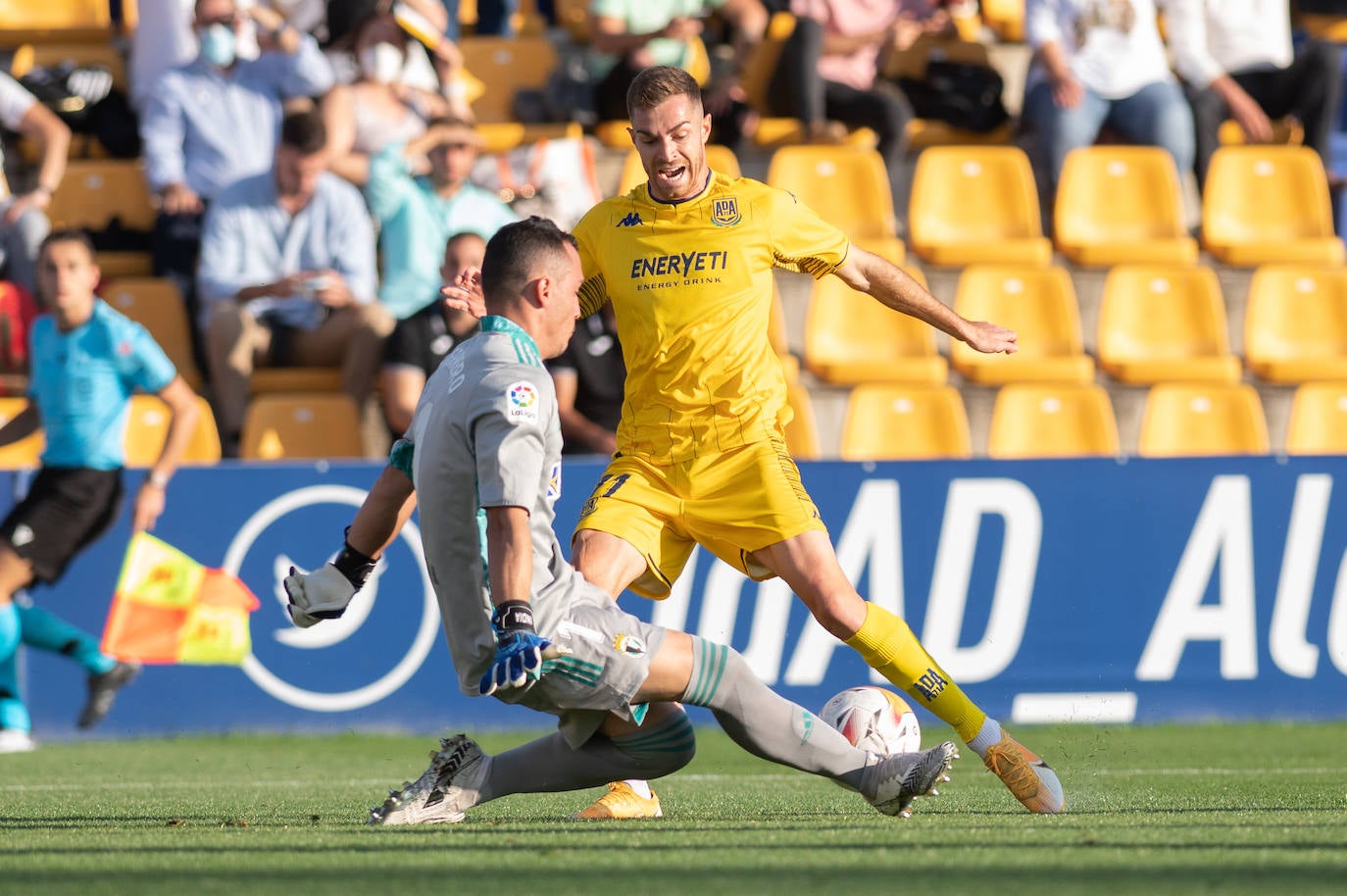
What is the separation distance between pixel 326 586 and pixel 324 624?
4219 millimetres

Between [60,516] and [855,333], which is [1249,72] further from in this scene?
[60,516]

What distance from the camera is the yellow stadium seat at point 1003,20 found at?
536 inches

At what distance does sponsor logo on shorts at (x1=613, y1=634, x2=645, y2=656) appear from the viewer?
464 cm

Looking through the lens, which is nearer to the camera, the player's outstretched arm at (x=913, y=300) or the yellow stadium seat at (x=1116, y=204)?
the player's outstretched arm at (x=913, y=300)

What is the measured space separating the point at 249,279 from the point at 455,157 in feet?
4.67

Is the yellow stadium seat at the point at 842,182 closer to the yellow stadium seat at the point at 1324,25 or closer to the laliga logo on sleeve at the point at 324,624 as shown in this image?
the laliga logo on sleeve at the point at 324,624

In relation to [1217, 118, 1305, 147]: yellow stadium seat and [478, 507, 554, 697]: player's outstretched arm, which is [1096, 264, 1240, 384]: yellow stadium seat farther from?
[478, 507, 554, 697]: player's outstretched arm

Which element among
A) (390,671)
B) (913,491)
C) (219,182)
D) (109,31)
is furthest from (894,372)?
(109,31)

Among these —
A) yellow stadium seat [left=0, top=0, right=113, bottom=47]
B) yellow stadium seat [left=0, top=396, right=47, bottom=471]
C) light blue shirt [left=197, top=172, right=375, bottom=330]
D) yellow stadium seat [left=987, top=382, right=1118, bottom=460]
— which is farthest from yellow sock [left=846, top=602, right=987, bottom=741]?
yellow stadium seat [left=0, top=0, right=113, bottom=47]

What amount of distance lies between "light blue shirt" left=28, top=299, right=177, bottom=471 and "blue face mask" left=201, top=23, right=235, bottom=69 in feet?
9.70

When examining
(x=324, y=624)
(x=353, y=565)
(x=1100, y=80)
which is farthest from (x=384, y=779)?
(x=1100, y=80)

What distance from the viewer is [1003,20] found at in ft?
44.7

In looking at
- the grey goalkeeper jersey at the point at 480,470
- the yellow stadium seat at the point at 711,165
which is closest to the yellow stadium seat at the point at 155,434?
the yellow stadium seat at the point at 711,165

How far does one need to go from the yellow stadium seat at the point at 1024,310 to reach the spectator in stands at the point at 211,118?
432cm
